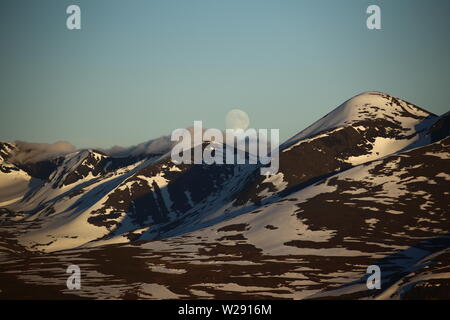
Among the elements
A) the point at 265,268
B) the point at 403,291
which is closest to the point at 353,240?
the point at 265,268

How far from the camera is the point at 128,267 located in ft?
571

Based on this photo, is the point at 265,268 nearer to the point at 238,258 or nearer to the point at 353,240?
the point at 238,258

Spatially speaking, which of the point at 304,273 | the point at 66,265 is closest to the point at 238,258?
the point at 304,273

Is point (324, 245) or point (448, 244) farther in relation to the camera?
point (324, 245)

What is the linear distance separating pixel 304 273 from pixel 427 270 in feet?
125

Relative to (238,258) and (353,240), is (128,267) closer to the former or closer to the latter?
(238,258)

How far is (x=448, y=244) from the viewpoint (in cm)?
17600

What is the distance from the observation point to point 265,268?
6486 inches

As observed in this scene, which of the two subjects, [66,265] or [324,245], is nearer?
[66,265]
